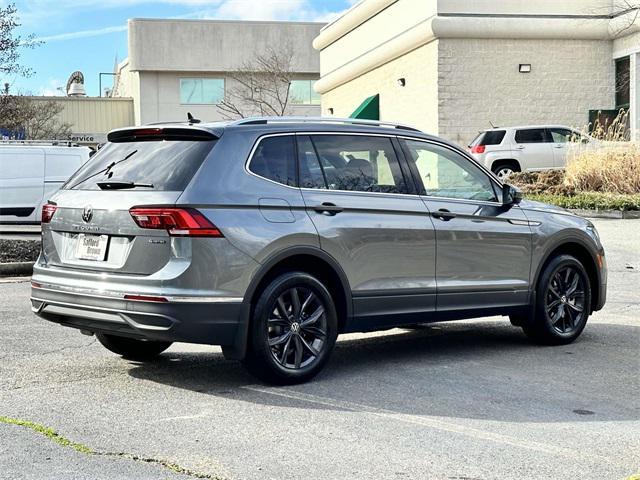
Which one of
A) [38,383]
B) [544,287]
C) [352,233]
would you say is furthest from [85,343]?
[544,287]

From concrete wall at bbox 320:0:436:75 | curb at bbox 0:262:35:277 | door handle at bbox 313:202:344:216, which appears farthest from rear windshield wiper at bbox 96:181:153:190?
concrete wall at bbox 320:0:436:75

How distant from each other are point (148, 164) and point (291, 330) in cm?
151

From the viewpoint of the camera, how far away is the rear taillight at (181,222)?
6320 mm

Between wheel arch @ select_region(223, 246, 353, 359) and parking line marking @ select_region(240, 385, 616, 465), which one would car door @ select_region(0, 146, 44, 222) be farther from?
parking line marking @ select_region(240, 385, 616, 465)

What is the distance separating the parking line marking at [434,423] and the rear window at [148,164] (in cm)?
153

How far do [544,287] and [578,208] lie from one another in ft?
40.7

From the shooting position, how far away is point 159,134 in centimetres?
698

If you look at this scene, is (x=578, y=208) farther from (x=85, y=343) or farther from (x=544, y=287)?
(x=85, y=343)

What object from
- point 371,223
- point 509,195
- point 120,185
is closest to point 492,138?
point 509,195

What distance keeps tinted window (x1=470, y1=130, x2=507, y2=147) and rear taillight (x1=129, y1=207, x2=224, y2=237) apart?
64.5 feet

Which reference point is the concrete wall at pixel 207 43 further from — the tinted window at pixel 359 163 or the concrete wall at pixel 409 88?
the tinted window at pixel 359 163

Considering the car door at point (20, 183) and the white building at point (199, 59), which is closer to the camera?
the car door at point (20, 183)


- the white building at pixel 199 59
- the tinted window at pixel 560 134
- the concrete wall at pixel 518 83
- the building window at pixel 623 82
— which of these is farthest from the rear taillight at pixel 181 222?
the white building at pixel 199 59

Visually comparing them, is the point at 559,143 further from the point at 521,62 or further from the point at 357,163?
the point at 357,163
